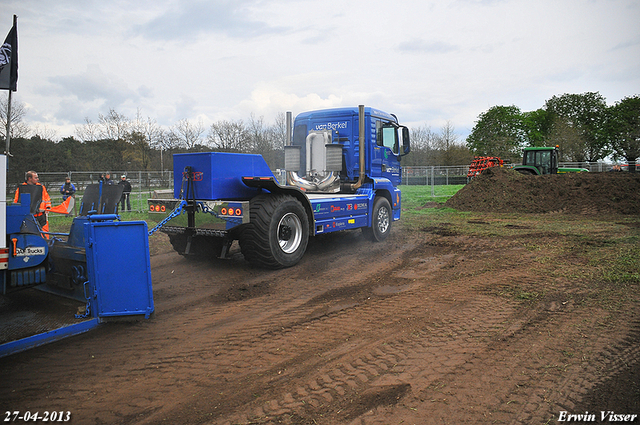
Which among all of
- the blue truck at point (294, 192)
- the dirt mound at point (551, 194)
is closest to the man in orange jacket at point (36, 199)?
the blue truck at point (294, 192)

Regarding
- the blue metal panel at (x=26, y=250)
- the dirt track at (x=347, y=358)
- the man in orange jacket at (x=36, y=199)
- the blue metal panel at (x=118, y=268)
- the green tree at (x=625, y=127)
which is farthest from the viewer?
the green tree at (x=625, y=127)

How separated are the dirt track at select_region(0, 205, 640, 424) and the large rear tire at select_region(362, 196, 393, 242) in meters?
3.47

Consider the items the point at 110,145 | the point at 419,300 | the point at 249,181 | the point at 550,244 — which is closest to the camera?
the point at 419,300

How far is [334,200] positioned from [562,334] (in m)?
4.81

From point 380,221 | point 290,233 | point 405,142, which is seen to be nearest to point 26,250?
point 290,233

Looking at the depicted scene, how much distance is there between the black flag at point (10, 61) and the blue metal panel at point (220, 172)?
2.35 metres

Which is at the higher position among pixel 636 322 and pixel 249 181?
pixel 249 181

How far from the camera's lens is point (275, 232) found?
6887 mm

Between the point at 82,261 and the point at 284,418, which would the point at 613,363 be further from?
the point at 82,261

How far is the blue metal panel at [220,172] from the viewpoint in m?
6.56

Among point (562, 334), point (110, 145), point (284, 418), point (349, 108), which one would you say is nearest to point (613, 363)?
point (562, 334)

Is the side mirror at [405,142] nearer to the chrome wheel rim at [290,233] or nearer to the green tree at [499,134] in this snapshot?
the chrome wheel rim at [290,233]

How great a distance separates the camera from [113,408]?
9.97ft

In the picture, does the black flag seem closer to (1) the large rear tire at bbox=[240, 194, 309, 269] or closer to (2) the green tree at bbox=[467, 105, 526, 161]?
(1) the large rear tire at bbox=[240, 194, 309, 269]
